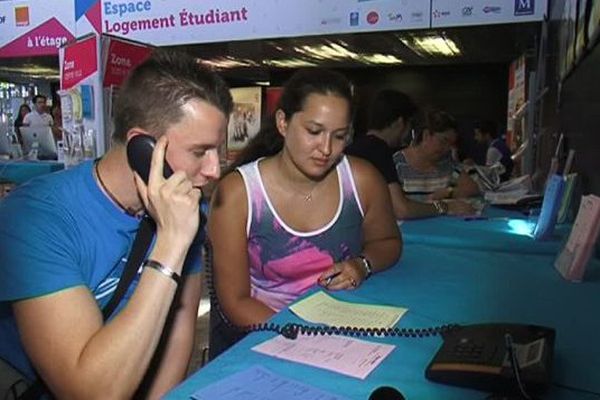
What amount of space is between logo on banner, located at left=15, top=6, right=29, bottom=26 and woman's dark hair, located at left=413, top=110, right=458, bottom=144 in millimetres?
4741

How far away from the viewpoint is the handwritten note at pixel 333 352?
3.21ft

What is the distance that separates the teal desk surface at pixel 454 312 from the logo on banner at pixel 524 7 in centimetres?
309

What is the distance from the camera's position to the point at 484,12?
450 centimetres

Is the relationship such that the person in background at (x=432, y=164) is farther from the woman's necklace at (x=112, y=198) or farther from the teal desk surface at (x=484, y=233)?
the woman's necklace at (x=112, y=198)

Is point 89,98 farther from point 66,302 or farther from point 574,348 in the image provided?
point 574,348

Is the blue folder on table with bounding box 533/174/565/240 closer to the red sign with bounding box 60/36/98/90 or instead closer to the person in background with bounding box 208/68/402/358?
the person in background with bounding box 208/68/402/358

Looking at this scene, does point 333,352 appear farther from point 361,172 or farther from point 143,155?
point 361,172

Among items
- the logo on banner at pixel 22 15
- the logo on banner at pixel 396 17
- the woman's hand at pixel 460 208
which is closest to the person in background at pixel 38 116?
the logo on banner at pixel 22 15

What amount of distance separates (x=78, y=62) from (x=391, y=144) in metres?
2.87

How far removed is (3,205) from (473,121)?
441 inches

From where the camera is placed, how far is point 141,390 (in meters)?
1.30

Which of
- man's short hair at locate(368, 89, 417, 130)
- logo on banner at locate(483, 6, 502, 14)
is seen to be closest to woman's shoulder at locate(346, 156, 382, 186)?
man's short hair at locate(368, 89, 417, 130)

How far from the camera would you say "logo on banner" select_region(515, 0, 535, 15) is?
4.34 metres

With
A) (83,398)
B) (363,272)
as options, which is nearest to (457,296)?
(363,272)
